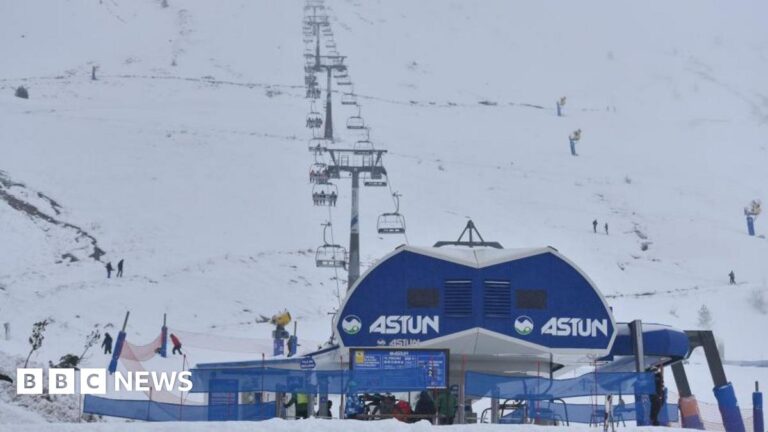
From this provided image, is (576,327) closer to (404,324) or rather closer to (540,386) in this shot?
(404,324)

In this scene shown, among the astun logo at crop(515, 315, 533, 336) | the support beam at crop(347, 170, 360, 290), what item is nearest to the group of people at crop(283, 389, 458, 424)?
the astun logo at crop(515, 315, 533, 336)

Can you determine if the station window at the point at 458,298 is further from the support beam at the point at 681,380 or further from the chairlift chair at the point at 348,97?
the chairlift chair at the point at 348,97

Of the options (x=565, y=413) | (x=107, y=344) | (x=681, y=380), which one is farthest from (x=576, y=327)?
(x=107, y=344)

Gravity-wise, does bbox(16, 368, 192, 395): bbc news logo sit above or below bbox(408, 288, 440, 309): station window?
below

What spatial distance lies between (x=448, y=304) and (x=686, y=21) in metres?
134

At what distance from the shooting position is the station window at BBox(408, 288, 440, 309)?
876 inches

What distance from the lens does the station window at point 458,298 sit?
22.1m

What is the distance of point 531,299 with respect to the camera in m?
22.2

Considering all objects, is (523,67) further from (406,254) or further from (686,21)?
(406,254)

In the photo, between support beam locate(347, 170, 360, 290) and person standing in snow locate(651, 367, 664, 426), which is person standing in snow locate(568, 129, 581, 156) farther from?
person standing in snow locate(651, 367, 664, 426)

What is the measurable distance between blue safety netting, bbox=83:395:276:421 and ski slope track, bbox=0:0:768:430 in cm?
228

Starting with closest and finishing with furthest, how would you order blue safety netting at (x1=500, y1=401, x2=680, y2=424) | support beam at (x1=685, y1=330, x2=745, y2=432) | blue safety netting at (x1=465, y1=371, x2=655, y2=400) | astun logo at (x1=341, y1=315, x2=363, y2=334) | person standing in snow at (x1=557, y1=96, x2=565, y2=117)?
1. blue safety netting at (x1=465, y1=371, x2=655, y2=400)
2. blue safety netting at (x1=500, y1=401, x2=680, y2=424)
3. support beam at (x1=685, y1=330, x2=745, y2=432)
4. astun logo at (x1=341, y1=315, x2=363, y2=334)
5. person standing in snow at (x1=557, y1=96, x2=565, y2=117)

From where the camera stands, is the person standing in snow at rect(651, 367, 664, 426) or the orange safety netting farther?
the orange safety netting

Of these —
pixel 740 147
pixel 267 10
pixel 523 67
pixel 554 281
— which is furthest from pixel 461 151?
pixel 554 281
